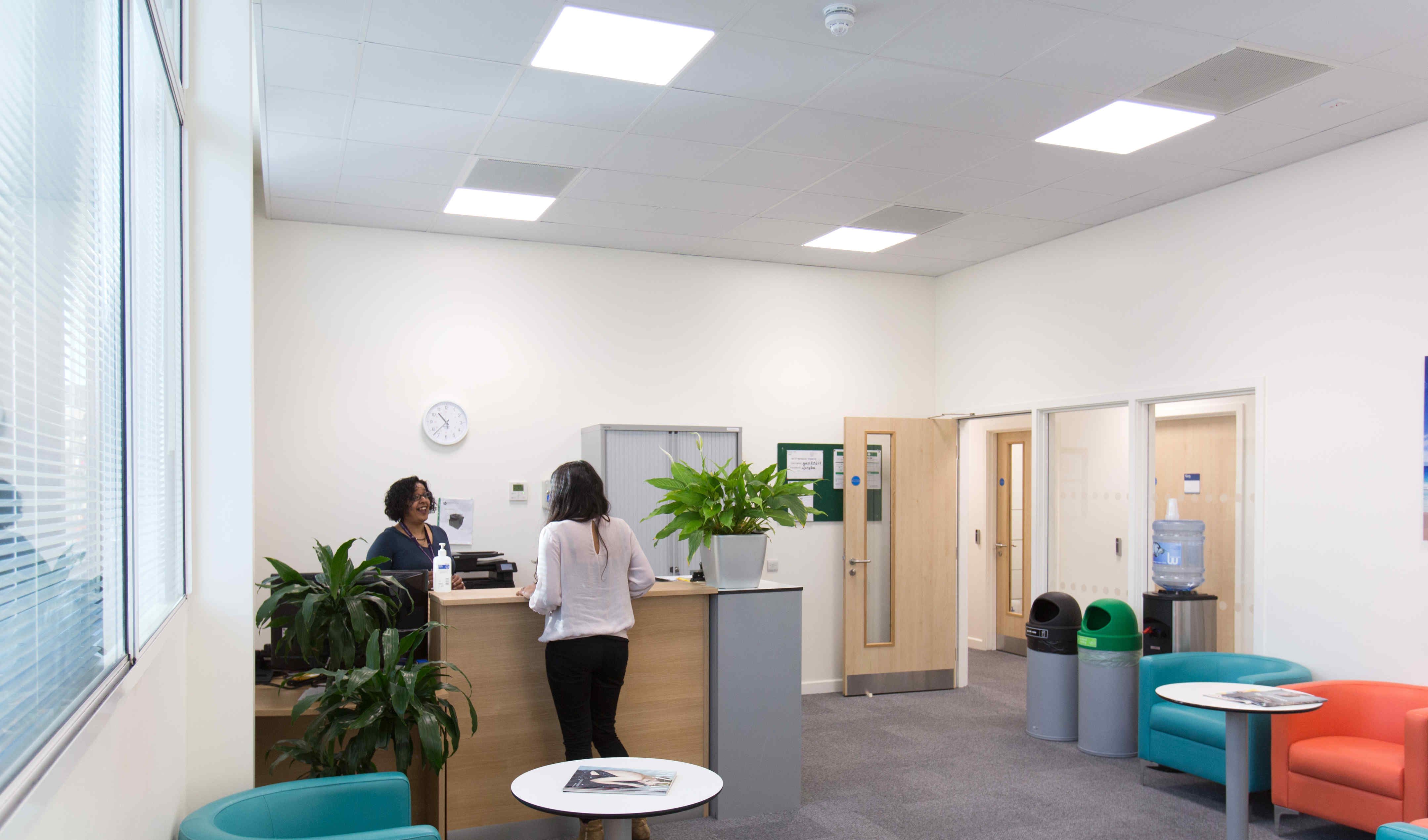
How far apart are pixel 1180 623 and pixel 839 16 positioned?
154 inches

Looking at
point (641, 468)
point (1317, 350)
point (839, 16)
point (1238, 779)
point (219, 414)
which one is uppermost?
point (839, 16)

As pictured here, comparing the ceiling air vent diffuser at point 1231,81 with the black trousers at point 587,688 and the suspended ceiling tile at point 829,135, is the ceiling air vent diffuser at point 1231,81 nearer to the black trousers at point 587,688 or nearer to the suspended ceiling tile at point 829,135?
the suspended ceiling tile at point 829,135

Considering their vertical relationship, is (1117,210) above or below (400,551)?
above

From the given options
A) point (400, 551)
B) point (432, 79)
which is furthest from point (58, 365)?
point (400, 551)

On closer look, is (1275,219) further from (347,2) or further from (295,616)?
(295,616)

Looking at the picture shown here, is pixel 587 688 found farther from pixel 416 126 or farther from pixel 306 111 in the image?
pixel 306 111

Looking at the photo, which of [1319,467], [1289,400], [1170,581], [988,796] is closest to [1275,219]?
[1289,400]

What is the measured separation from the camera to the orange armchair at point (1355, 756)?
12.7 ft

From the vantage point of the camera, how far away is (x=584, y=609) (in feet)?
13.4

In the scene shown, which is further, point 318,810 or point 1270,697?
point 1270,697

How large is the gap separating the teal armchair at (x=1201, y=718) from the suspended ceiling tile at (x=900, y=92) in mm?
2938

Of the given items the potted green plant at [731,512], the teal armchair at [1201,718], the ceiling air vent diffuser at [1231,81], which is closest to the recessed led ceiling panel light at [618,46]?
the potted green plant at [731,512]

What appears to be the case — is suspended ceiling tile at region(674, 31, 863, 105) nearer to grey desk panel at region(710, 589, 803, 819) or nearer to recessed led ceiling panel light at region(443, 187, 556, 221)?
recessed led ceiling panel light at region(443, 187, 556, 221)

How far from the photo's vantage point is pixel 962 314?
7801 mm
